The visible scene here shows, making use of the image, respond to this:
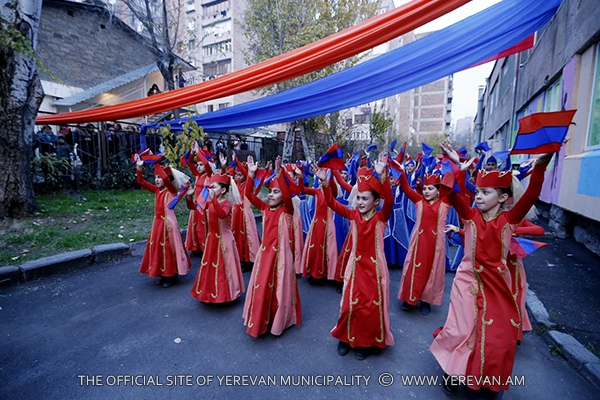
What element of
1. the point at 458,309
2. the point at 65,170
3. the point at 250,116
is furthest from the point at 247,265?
the point at 65,170

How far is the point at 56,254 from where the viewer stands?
4.62 meters

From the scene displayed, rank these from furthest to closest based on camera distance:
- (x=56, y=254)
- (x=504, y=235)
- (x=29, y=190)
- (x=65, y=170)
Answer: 1. (x=65, y=170)
2. (x=29, y=190)
3. (x=56, y=254)
4. (x=504, y=235)

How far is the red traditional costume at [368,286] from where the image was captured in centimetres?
265

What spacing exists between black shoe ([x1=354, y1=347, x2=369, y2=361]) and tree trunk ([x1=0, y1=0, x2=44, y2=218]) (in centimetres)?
662

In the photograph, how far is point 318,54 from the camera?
3.33m

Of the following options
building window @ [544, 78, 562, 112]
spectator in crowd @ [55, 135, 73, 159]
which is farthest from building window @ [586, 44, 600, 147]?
spectator in crowd @ [55, 135, 73, 159]

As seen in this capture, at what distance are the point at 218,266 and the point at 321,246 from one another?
4.98 ft

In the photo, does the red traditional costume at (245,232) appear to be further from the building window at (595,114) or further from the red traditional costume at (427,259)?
the building window at (595,114)

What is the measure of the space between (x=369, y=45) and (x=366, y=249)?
2222mm

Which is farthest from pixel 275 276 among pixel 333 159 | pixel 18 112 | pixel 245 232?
pixel 18 112

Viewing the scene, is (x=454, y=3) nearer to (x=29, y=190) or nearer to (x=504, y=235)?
(x=504, y=235)

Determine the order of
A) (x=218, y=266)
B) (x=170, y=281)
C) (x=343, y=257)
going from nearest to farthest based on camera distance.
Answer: (x=218, y=266) < (x=343, y=257) < (x=170, y=281)

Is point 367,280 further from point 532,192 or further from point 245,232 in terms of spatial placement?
point 245,232

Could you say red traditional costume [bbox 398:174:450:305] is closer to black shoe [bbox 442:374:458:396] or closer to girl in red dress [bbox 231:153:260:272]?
black shoe [bbox 442:374:458:396]
